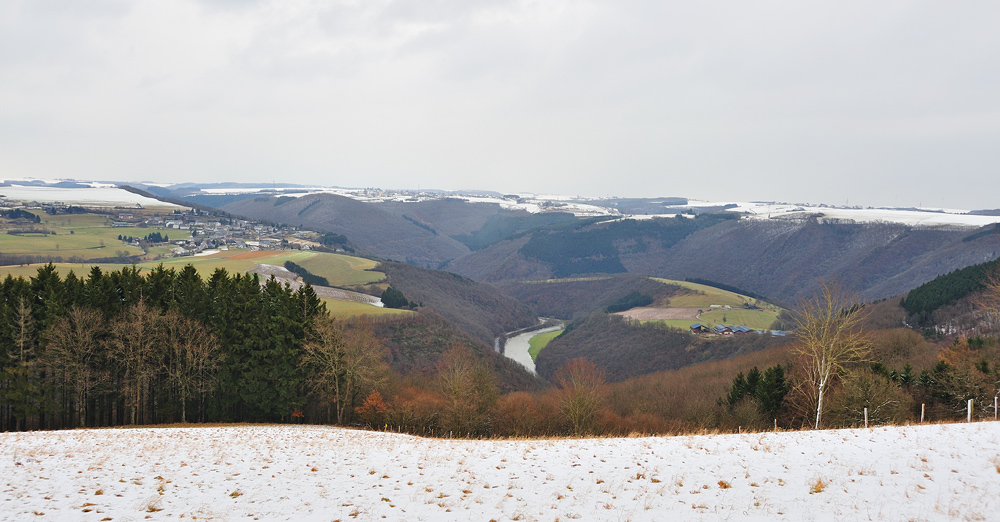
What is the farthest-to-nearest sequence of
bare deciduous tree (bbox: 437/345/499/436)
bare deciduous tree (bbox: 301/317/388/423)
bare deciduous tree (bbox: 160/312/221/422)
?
bare deciduous tree (bbox: 301/317/388/423) < bare deciduous tree (bbox: 160/312/221/422) < bare deciduous tree (bbox: 437/345/499/436)

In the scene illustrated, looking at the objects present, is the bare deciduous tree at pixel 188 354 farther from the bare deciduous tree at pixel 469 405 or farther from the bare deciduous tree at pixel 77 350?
the bare deciduous tree at pixel 469 405

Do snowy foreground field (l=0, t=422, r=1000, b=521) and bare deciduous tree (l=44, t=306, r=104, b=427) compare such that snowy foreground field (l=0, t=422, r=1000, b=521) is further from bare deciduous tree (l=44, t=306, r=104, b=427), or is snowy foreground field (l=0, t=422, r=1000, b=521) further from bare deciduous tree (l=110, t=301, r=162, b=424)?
bare deciduous tree (l=110, t=301, r=162, b=424)

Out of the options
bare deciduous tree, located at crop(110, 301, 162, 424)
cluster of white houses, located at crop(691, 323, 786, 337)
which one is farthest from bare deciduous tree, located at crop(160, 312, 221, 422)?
cluster of white houses, located at crop(691, 323, 786, 337)

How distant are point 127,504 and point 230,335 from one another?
42.4 meters

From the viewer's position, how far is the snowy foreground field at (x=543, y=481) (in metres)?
15.1

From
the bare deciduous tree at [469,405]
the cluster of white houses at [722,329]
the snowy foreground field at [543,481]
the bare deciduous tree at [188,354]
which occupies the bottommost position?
the cluster of white houses at [722,329]

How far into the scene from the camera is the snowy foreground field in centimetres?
1507

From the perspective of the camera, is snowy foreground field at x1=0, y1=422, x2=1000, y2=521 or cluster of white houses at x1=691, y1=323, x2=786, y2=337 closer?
snowy foreground field at x1=0, y1=422, x2=1000, y2=521

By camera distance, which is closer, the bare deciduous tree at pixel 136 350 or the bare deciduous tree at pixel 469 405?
the bare deciduous tree at pixel 136 350

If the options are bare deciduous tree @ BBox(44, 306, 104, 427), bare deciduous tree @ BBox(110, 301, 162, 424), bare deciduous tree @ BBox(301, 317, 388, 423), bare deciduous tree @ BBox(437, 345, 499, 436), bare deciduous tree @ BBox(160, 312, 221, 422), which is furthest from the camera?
bare deciduous tree @ BBox(301, 317, 388, 423)

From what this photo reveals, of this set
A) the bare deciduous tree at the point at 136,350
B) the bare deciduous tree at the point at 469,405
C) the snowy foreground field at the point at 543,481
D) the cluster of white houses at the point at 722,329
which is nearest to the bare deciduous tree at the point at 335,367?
the bare deciduous tree at the point at 469,405

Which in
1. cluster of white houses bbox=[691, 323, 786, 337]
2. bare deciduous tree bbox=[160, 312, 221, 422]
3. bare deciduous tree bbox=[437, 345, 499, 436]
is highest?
bare deciduous tree bbox=[160, 312, 221, 422]

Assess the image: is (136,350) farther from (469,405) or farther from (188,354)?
(469,405)

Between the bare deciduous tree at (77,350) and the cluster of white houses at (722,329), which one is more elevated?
the bare deciduous tree at (77,350)
